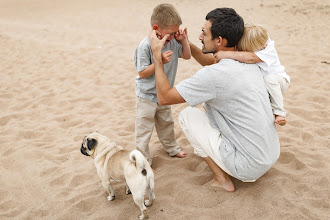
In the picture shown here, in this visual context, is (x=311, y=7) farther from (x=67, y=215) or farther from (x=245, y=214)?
(x=67, y=215)

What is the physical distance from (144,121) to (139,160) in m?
0.92

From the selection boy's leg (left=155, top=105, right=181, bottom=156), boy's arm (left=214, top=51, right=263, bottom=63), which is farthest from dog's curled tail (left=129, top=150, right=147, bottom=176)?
boy's arm (left=214, top=51, right=263, bottom=63)

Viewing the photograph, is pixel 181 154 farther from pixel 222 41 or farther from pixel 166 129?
pixel 222 41

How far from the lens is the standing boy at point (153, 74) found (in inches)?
111

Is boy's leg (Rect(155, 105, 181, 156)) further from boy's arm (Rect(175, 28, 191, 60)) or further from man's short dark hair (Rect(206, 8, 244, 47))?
man's short dark hair (Rect(206, 8, 244, 47))

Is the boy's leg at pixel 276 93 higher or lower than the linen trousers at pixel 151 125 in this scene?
higher

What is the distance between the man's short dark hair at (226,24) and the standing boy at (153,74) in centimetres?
43

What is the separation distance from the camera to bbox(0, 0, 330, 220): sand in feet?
8.98

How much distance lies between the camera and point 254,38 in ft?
8.45

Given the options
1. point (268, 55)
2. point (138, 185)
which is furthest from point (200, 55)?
point (138, 185)

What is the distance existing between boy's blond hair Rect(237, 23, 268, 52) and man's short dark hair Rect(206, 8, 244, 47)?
0.06 metres

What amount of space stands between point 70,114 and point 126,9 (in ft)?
32.9

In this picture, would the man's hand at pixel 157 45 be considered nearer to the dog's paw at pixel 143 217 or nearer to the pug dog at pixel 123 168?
the pug dog at pixel 123 168

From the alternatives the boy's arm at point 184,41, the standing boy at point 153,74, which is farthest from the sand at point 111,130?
the boy's arm at point 184,41
